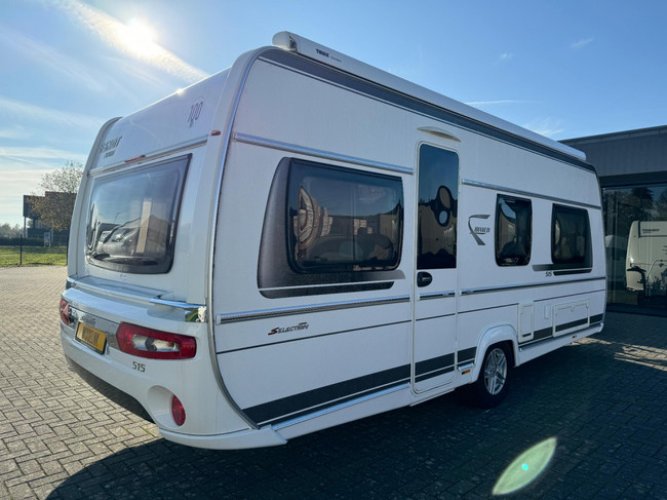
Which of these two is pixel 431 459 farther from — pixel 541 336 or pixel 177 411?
pixel 541 336

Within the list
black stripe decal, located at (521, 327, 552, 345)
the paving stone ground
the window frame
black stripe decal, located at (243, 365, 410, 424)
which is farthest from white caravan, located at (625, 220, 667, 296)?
black stripe decal, located at (243, 365, 410, 424)

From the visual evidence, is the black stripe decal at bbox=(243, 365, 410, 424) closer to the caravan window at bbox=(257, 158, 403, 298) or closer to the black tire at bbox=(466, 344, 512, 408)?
the caravan window at bbox=(257, 158, 403, 298)

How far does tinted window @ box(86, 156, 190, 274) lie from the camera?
9.53 ft

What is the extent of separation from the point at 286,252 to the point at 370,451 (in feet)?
5.83

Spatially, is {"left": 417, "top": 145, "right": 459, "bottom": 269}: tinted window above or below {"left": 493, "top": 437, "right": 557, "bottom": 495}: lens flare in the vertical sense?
above

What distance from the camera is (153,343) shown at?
270 centimetres

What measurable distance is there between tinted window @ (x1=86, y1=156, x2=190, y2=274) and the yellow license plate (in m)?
0.43

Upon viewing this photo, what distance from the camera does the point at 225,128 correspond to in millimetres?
2648

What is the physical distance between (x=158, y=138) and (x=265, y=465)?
235 centimetres

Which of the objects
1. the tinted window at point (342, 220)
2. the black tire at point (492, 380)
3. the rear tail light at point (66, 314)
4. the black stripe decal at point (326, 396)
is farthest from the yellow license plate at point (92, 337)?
the black tire at point (492, 380)

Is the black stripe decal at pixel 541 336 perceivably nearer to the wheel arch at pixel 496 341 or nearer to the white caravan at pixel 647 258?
the wheel arch at pixel 496 341

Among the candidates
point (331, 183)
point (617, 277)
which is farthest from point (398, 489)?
point (617, 277)

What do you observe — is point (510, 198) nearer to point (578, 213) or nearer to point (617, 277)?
point (578, 213)

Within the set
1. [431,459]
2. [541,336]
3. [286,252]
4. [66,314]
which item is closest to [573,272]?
[541,336]
